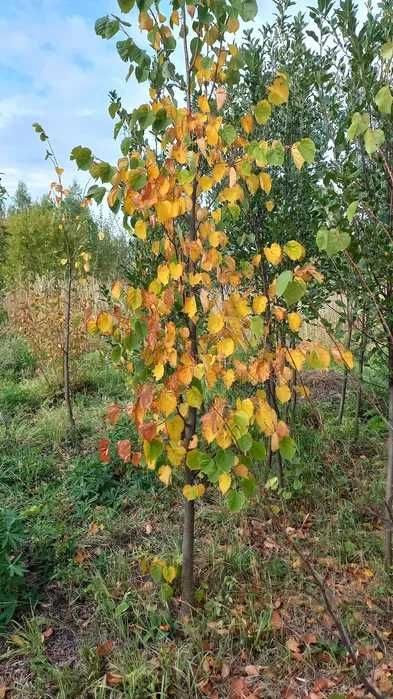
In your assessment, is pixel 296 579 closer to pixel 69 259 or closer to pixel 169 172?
pixel 169 172

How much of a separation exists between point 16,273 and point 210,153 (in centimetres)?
1015

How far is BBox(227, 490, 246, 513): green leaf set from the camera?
1604 mm

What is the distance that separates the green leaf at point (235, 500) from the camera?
1.60 metres

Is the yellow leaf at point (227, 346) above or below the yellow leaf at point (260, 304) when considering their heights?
below

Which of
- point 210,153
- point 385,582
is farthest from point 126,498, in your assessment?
point 210,153

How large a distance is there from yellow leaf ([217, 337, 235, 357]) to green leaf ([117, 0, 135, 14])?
104 centimetres

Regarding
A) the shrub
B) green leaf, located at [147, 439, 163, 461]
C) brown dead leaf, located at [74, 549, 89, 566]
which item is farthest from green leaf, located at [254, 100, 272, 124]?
the shrub

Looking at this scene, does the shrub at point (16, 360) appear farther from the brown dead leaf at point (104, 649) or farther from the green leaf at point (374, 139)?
the green leaf at point (374, 139)

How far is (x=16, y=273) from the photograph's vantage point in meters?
10.9

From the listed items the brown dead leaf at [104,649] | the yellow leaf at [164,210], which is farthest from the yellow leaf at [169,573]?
the yellow leaf at [164,210]

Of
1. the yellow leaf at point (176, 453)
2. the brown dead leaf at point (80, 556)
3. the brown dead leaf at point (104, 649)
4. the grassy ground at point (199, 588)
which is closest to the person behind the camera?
the yellow leaf at point (176, 453)

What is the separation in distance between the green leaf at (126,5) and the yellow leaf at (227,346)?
1044 millimetres

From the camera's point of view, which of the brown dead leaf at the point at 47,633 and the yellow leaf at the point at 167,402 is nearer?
the yellow leaf at the point at 167,402

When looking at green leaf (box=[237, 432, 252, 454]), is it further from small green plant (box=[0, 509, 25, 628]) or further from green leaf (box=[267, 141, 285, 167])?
small green plant (box=[0, 509, 25, 628])
